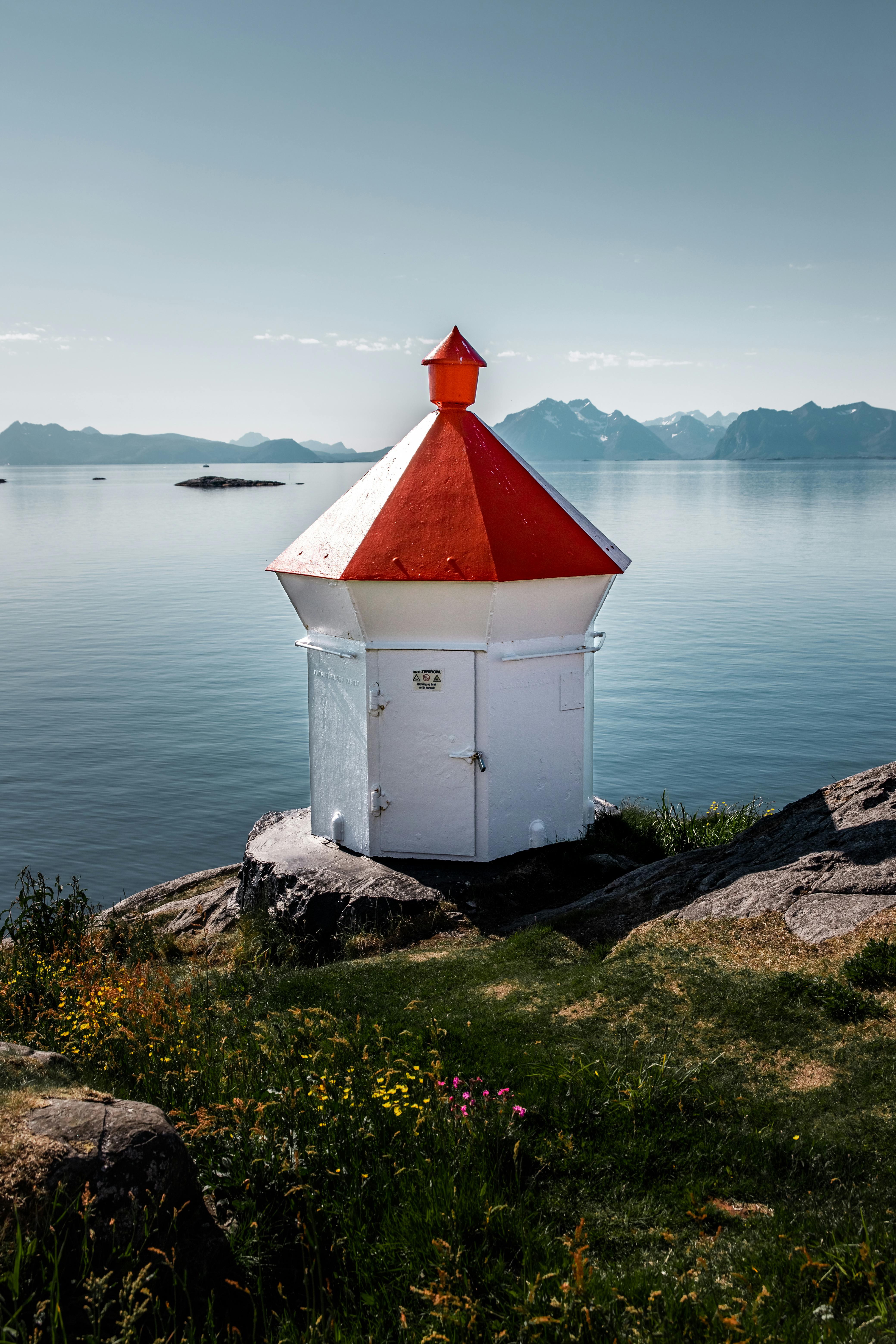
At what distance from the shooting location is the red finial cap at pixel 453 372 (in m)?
11.9

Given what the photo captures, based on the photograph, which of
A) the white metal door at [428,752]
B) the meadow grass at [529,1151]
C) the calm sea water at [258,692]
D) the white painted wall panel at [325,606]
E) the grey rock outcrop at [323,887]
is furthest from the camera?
the calm sea water at [258,692]

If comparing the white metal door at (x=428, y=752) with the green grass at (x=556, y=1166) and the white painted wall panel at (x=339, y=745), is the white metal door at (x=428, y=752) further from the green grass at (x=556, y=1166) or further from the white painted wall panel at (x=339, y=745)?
the green grass at (x=556, y=1166)

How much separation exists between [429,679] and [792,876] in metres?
4.42

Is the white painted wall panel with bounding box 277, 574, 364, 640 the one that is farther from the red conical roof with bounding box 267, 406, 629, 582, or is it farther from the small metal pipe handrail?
the small metal pipe handrail

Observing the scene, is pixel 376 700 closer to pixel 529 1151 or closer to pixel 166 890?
pixel 166 890

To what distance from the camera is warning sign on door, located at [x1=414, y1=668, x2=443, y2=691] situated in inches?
441

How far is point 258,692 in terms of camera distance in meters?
29.5

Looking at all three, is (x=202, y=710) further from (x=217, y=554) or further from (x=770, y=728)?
(x=217, y=554)

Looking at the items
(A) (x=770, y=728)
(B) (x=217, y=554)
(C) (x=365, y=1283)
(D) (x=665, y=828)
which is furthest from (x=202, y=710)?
(B) (x=217, y=554)

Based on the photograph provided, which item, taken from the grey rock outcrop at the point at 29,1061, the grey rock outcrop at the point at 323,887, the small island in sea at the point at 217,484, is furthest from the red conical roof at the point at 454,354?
the small island in sea at the point at 217,484

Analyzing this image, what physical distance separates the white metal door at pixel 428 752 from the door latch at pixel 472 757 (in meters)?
0.02

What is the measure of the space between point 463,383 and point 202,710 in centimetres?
1811

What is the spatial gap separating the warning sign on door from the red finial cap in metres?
3.28

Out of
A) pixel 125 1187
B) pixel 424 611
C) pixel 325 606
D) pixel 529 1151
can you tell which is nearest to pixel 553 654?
pixel 424 611
